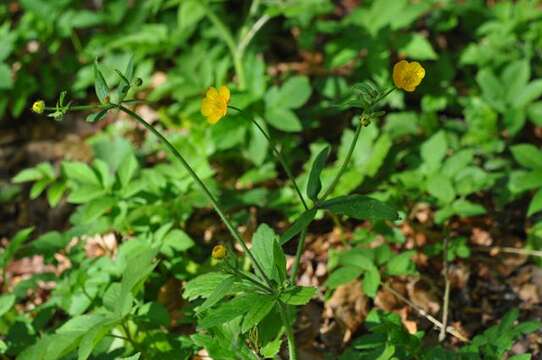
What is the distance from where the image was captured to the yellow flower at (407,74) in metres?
1.81

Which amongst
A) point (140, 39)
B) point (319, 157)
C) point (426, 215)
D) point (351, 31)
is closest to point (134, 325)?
point (319, 157)

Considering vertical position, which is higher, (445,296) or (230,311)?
(230,311)

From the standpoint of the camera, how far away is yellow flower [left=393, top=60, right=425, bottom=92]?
1.81m

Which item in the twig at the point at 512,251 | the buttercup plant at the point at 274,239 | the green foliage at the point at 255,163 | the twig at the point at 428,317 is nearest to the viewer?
the buttercup plant at the point at 274,239

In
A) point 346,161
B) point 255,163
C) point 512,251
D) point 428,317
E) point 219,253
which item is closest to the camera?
point 219,253

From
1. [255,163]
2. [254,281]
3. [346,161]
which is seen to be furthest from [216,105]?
[255,163]

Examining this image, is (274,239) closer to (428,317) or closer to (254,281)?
(254,281)

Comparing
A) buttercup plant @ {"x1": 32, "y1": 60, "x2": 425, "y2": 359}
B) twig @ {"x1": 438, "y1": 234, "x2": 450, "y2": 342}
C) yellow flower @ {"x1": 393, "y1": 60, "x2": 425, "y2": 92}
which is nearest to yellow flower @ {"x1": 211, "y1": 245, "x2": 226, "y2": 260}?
buttercup plant @ {"x1": 32, "y1": 60, "x2": 425, "y2": 359}

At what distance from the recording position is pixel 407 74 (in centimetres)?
182

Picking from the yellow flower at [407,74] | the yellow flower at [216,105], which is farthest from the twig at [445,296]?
the yellow flower at [216,105]

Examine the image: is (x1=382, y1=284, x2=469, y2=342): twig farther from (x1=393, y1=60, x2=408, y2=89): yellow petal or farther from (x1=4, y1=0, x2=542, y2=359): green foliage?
(x1=393, y1=60, x2=408, y2=89): yellow petal

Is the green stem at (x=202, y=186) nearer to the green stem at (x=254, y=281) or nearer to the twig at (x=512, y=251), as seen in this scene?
the green stem at (x=254, y=281)

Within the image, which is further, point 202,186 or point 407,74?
point 202,186

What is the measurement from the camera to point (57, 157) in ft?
13.0
